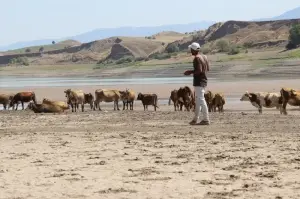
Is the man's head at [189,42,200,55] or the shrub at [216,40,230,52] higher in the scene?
the shrub at [216,40,230,52]

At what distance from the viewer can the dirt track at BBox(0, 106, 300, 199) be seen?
26.2ft

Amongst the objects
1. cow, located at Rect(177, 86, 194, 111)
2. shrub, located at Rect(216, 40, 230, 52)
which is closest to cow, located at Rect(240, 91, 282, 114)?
cow, located at Rect(177, 86, 194, 111)

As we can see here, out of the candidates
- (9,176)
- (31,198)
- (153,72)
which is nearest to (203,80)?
(9,176)

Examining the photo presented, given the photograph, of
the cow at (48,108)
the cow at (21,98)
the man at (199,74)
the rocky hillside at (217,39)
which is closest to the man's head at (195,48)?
the man at (199,74)

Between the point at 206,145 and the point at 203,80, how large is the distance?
384 centimetres

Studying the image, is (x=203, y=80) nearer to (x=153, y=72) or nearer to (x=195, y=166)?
(x=195, y=166)

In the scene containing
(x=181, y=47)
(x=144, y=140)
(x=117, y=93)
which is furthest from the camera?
(x=181, y=47)

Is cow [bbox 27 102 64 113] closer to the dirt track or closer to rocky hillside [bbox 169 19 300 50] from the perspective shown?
the dirt track

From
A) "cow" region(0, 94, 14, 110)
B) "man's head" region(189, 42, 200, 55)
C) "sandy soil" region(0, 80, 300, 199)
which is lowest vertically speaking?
"cow" region(0, 94, 14, 110)

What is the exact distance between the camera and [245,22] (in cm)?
15312

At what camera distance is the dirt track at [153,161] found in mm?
7992

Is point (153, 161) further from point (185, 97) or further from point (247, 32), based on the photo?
point (247, 32)

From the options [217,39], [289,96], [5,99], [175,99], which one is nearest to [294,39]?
[217,39]

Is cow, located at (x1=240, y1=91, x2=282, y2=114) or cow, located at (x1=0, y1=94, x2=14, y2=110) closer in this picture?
cow, located at (x1=240, y1=91, x2=282, y2=114)
